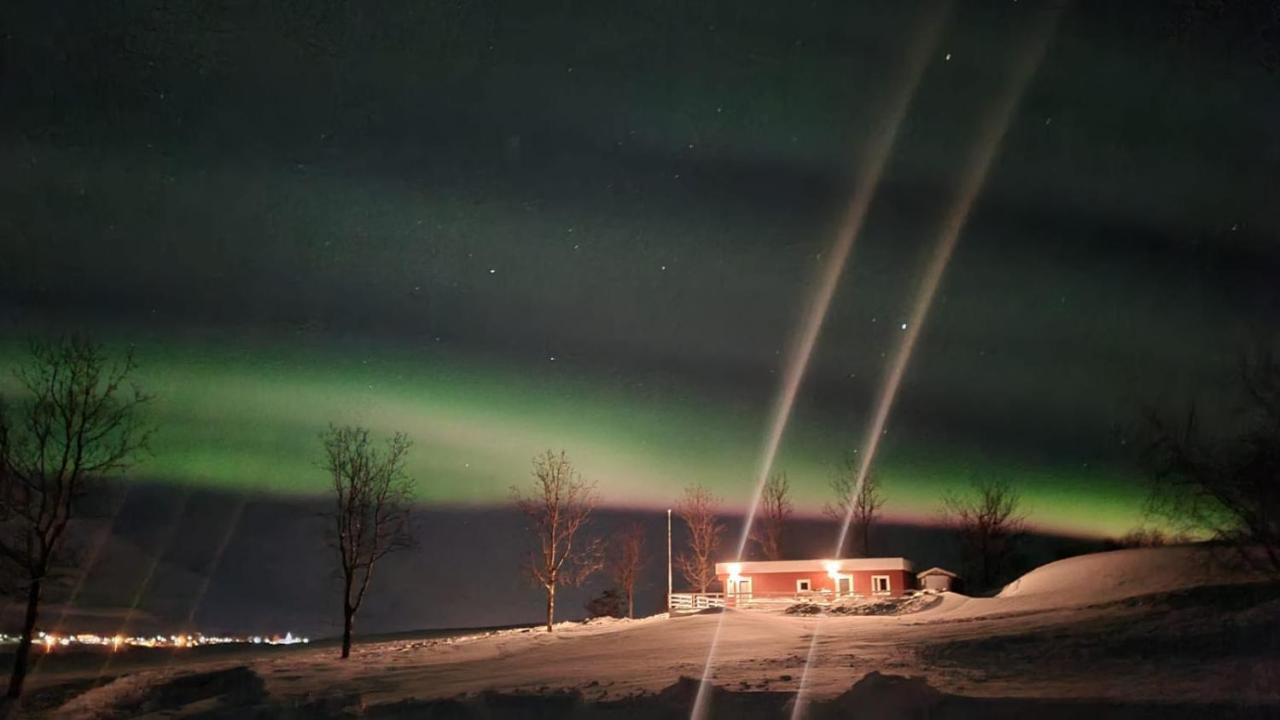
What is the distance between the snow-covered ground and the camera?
67.3ft

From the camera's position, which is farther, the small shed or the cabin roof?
the small shed

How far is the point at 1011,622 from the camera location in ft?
114

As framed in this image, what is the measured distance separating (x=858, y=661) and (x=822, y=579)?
34.5 meters

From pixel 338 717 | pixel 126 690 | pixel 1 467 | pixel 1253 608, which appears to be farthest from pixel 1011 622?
pixel 1 467

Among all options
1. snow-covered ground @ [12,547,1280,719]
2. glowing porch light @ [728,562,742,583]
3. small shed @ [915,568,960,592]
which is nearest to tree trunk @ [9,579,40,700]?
snow-covered ground @ [12,547,1280,719]

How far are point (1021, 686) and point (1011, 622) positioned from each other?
15486 mm

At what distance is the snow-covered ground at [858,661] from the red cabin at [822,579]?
14290 millimetres

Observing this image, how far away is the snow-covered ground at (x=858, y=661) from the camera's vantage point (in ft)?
67.3

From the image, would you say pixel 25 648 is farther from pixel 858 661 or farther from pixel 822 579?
pixel 822 579

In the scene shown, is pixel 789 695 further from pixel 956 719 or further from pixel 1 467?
pixel 1 467

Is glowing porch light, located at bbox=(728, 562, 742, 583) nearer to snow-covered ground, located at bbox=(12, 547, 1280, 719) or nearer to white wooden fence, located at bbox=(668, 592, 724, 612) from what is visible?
white wooden fence, located at bbox=(668, 592, 724, 612)

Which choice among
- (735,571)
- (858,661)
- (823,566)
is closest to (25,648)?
(858,661)

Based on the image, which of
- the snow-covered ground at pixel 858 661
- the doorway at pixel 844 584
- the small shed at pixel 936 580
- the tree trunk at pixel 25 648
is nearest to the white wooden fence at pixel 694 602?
the doorway at pixel 844 584

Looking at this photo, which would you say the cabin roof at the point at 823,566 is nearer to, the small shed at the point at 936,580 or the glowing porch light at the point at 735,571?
the glowing porch light at the point at 735,571
